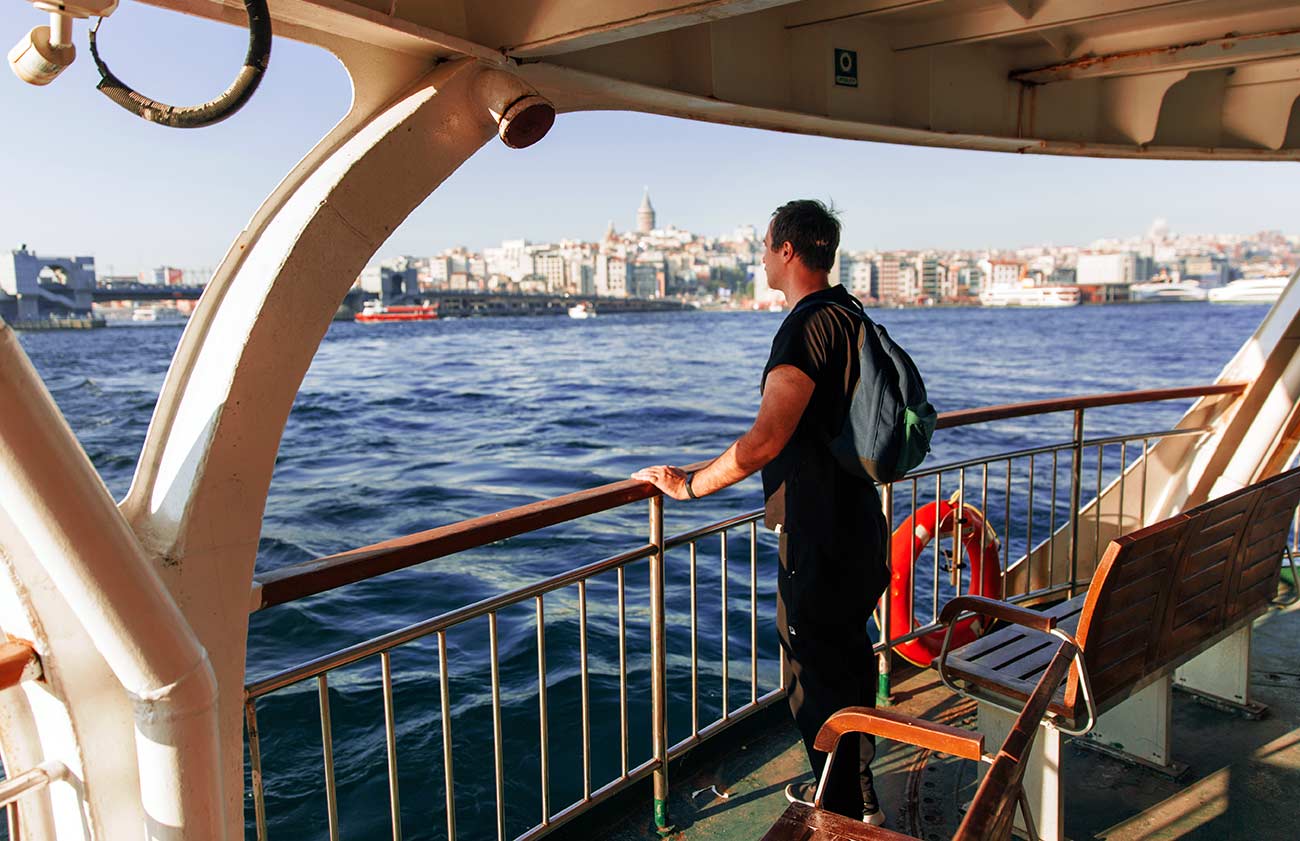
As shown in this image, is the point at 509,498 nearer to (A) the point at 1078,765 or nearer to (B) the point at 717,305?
(A) the point at 1078,765

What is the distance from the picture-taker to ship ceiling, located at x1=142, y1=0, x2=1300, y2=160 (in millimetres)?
2277

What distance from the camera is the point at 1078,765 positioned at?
3168mm

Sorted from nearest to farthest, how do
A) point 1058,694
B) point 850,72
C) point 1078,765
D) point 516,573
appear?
1. point 1058,694
2. point 1078,765
3. point 850,72
4. point 516,573

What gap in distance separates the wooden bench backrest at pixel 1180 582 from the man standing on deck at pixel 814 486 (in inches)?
22.9

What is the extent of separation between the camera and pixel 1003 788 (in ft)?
4.46

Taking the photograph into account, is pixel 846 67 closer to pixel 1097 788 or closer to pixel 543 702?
pixel 543 702

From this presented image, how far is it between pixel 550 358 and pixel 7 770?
46575mm

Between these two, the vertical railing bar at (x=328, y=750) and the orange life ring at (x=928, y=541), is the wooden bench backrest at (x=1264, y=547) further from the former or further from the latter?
the vertical railing bar at (x=328, y=750)

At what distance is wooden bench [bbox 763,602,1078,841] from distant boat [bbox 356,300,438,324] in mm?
98653

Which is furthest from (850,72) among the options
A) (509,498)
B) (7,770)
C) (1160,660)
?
(509,498)

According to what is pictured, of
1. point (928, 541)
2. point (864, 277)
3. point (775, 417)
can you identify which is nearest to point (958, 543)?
point (928, 541)

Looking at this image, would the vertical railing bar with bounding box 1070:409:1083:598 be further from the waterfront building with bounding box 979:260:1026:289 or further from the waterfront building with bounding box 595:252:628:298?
the waterfront building with bounding box 595:252:628:298

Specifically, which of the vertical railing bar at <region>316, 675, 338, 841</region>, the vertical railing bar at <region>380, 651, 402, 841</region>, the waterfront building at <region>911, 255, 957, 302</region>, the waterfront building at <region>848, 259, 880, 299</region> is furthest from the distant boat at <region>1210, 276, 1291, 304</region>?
the vertical railing bar at <region>316, 675, 338, 841</region>

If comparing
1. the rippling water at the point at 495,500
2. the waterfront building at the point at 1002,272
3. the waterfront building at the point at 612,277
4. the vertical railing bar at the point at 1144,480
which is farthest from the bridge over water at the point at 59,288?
the waterfront building at the point at 1002,272
